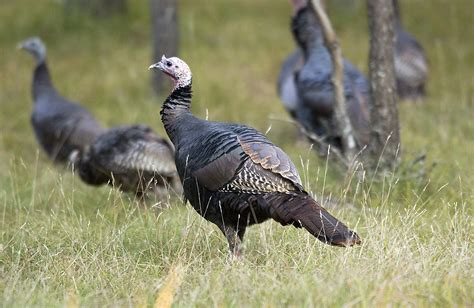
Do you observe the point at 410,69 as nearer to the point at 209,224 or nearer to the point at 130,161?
the point at 130,161

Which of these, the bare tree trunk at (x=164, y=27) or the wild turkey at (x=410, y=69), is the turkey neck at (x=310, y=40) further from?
the wild turkey at (x=410, y=69)

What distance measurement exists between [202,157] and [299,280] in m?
1.12

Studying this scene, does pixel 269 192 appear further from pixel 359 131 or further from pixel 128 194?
pixel 359 131

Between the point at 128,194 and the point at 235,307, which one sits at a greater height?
the point at 235,307

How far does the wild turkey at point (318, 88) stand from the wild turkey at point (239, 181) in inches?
108

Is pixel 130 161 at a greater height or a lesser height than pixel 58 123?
greater

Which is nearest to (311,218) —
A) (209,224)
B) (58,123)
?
(209,224)

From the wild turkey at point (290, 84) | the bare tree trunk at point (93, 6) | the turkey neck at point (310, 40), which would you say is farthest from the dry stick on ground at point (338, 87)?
the bare tree trunk at point (93, 6)

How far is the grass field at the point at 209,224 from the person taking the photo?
4.16 metres

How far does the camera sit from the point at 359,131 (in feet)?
25.6

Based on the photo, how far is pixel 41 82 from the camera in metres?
9.60

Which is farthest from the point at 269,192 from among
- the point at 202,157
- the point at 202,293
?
the point at 202,293

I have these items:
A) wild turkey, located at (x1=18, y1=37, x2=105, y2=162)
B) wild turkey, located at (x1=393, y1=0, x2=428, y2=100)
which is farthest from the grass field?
wild turkey, located at (x1=393, y1=0, x2=428, y2=100)

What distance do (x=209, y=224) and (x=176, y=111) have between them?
2.28 feet
